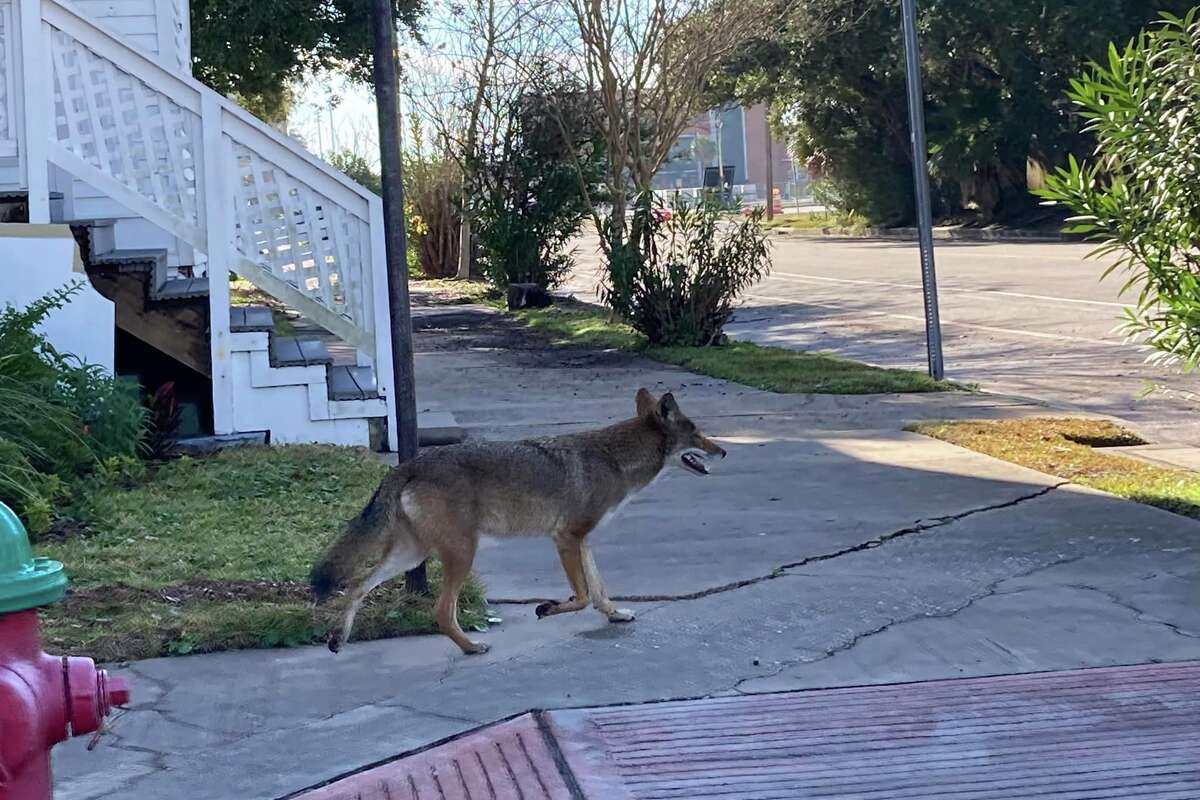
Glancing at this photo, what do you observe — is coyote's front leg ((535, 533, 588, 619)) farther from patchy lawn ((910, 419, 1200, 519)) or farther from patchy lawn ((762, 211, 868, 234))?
patchy lawn ((762, 211, 868, 234))

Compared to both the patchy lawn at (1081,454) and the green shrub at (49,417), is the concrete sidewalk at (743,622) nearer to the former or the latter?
the patchy lawn at (1081,454)

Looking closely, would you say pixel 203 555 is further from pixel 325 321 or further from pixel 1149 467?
pixel 1149 467

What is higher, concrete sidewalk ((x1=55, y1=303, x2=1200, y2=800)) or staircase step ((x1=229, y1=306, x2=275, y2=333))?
staircase step ((x1=229, y1=306, x2=275, y2=333))

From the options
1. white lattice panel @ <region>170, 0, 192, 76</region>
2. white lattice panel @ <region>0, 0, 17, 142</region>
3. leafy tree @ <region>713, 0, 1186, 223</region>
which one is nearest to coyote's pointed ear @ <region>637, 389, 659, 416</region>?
white lattice panel @ <region>0, 0, 17, 142</region>

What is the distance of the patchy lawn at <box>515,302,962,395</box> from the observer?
13.7m

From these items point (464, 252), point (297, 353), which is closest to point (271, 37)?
Answer: point (297, 353)

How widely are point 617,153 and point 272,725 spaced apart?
15.8 metres

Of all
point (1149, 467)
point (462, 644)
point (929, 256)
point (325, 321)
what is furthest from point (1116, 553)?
point (929, 256)

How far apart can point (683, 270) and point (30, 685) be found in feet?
48.5

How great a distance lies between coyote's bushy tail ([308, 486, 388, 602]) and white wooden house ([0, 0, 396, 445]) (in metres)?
4.37

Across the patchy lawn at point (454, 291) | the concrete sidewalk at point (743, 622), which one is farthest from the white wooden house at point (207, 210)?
the patchy lawn at point (454, 291)

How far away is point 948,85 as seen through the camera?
146 feet

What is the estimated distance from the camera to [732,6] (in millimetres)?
19688

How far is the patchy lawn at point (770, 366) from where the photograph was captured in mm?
13689
